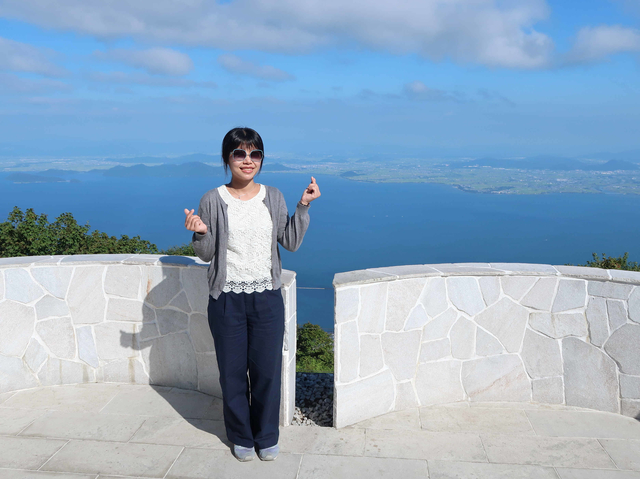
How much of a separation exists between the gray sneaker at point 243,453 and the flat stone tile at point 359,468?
0.30 metres

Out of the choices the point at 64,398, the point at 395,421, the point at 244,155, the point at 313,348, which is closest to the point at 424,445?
the point at 395,421

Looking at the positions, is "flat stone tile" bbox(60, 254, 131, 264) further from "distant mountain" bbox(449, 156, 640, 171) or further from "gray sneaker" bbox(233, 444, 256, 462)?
"distant mountain" bbox(449, 156, 640, 171)

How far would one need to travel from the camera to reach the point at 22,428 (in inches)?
127

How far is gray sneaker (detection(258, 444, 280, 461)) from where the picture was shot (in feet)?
9.58

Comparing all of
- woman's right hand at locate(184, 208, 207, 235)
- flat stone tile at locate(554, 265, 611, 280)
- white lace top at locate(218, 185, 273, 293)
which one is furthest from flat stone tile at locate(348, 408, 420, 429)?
woman's right hand at locate(184, 208, 207, 235)

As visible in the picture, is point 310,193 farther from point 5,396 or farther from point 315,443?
point 5,396

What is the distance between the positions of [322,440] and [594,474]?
4.97 ft

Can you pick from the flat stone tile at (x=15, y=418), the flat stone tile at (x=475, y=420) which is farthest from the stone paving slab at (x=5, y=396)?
the flat stone tile at (x=475, y=420)

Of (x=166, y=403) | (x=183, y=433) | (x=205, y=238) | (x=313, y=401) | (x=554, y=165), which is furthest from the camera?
(x=554, y=165)

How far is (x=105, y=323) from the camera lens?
3.81 meters

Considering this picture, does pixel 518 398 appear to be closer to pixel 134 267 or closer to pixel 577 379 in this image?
pixel 577 379

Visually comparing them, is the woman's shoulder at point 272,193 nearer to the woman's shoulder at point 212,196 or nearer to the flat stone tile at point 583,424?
the woman's shoulder at point 212,196

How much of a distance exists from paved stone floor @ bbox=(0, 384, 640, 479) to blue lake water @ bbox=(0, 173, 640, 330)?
63056 millimetres

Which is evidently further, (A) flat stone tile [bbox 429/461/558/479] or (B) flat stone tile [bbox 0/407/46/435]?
(B) flat stone tile [bbox 0/407/46/435]
